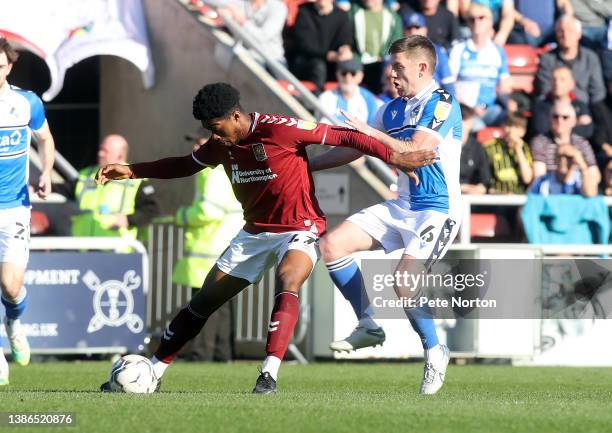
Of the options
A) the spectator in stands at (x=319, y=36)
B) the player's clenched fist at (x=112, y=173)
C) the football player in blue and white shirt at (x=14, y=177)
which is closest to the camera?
the player's clenched fist at (x=112, y=173)

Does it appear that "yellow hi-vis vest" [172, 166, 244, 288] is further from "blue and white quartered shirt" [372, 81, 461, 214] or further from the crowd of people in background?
"blue and white quartered shirt" [372, 81, 461, 214]

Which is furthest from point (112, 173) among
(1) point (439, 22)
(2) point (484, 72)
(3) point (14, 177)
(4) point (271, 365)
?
(1) point (439, 22)

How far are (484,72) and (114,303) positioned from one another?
563 centimetres

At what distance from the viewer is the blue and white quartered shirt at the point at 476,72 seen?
57.7 feet

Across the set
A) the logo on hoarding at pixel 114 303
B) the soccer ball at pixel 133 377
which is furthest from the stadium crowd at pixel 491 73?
the soccer ball at pixel 133 377

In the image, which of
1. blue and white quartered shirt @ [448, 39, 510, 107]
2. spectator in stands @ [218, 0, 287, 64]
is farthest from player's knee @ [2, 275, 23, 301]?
blue and white quartered shirt @ [448, 39, 510, 107]

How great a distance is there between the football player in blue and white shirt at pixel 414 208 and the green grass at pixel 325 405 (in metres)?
0.58

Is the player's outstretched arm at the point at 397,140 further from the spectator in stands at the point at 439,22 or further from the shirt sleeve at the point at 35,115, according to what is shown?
the spectator in stands at the point at 439,22

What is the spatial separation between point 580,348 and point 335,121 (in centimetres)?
367

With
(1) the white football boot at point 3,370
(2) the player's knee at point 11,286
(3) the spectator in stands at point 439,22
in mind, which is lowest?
(1) the white football boot at point 3,370

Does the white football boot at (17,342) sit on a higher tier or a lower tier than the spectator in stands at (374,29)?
lower

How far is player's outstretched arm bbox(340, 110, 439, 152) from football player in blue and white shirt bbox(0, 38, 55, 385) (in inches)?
116

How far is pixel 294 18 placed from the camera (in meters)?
18.5

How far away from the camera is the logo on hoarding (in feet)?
49.5
